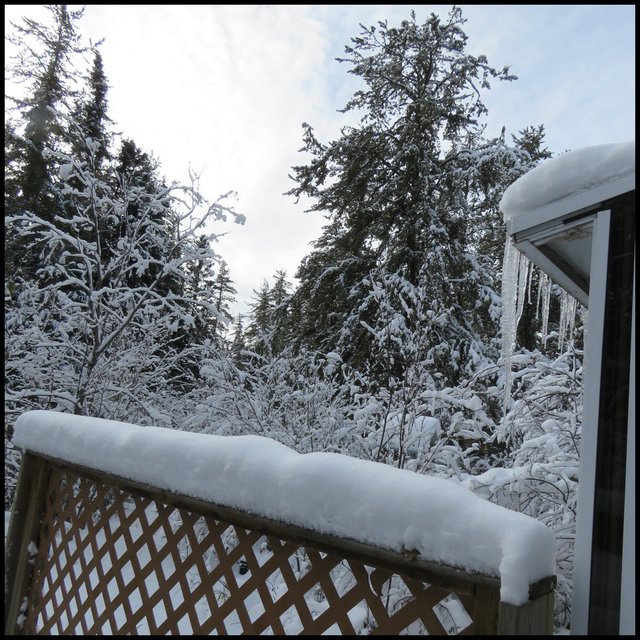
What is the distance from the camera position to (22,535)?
222 cm

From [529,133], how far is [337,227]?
995cm

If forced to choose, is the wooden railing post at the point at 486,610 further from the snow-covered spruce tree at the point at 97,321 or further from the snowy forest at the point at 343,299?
the snow-covered spruce tree at the point at 97,321

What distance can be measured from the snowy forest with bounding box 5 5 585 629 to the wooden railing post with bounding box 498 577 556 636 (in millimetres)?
1388

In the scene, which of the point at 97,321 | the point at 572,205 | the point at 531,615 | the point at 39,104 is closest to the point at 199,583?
the point at 531,615

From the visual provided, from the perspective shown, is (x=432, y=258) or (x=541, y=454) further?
(x=432, y=258)

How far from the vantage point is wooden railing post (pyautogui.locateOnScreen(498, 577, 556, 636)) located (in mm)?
934

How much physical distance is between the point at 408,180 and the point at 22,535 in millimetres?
10053

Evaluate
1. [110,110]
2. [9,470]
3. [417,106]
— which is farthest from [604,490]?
[110,110]

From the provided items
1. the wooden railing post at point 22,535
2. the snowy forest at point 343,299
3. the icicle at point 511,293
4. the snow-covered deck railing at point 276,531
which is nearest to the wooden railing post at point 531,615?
the snow-covered deck railing at point 276,531

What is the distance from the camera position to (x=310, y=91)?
524 centimetres

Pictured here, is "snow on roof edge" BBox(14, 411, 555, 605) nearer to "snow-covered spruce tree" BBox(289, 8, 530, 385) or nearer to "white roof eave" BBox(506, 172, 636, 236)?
"white roof eave" BBox(506, 172, 636, 236)

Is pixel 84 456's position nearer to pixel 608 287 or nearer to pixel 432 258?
pixel 608 287

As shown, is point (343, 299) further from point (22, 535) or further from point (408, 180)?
point (22, 535)

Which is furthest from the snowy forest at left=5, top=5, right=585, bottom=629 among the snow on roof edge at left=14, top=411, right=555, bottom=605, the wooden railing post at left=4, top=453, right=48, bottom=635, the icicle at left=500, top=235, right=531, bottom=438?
the wooden railing post at left=4, top=453, right=48, bottom=635
